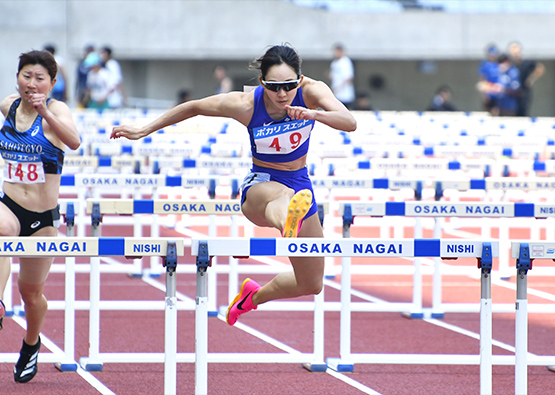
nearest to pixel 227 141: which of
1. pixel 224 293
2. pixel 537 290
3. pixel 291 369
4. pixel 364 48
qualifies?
pixel 224 293

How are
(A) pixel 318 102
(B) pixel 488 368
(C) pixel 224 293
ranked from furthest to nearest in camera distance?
(C) pixel 224 293 → (A) pixel 318 102 → (B) pixel 488 368

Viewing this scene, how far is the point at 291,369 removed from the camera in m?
5.71

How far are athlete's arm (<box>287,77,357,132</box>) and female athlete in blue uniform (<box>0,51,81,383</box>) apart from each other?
125 cm

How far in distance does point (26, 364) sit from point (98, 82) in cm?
1385

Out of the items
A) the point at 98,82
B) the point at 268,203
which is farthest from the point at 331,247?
the point at 98,82

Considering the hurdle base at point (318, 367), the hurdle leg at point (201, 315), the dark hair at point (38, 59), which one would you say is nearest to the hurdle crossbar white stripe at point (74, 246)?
the hurdle leg at point (201, 315)

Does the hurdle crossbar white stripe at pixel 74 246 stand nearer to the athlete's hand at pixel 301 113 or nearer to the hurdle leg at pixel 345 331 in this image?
the athlete's hand at pixel 301 113

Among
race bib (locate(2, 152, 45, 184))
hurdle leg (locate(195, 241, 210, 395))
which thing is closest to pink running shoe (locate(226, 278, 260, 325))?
hurdle leg (locate(195, 241, 210, 395))

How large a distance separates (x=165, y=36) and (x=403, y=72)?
828 centimetres

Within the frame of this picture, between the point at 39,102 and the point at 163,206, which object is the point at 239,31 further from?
the point at 39,102

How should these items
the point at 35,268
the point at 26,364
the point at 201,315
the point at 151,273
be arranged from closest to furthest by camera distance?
the point at 201,315 < the point at 35,268 < the point at 26,364 < the point at 151,273

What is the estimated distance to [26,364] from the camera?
522 cm

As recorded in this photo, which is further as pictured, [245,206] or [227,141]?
[227,141]

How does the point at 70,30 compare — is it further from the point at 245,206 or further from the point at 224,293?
the point at 245,206
